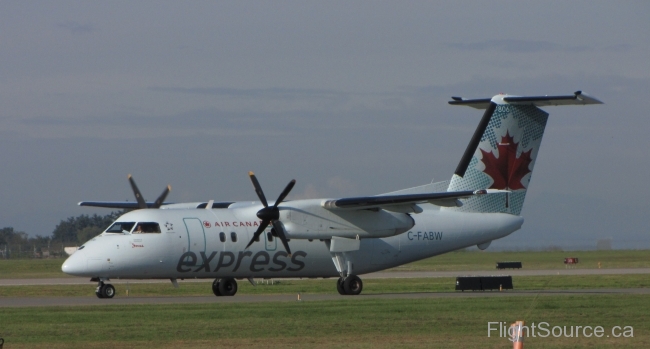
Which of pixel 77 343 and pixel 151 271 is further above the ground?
pixel 151 271

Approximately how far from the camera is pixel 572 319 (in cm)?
2070

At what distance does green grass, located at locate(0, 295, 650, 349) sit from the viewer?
16.7 metres

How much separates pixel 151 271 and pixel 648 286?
723 inches

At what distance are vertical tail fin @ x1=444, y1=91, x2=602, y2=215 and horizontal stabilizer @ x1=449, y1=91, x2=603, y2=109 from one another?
35 mm

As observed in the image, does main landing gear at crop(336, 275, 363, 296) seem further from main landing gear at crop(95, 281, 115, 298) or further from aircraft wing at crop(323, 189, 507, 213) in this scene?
main landing gear at crop(95, 281, 115, 298)

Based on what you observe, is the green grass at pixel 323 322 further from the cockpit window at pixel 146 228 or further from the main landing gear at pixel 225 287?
the main landing gear at pixel 225 287

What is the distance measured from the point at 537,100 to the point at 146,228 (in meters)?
14.2

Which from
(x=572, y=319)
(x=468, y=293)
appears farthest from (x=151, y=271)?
(x=572, y=319)

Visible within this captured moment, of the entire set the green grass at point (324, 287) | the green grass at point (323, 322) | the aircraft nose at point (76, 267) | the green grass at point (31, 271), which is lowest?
the green grass at point (323, 322)

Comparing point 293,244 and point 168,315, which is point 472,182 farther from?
point 168,315

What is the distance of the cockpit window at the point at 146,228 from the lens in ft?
92.8

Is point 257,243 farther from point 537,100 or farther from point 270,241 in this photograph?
point 537,100

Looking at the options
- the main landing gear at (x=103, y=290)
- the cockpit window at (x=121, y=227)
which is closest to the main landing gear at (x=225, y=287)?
the main landing gear at (x=103, y=290)

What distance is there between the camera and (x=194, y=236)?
28953mm
